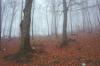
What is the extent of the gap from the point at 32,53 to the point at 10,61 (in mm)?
1778

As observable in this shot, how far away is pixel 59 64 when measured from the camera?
9625 mm

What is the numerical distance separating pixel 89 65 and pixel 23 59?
4.24 m

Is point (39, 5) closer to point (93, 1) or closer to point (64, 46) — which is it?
point (93, 1)

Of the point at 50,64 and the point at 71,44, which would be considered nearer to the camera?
the point at 50,64

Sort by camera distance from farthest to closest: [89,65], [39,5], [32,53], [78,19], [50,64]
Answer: [78,19] < [39,5] < [32,53] < [50,64] < [89,65]

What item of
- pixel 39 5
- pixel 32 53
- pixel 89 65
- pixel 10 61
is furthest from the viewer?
pixel 39 5

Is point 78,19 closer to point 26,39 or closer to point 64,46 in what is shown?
point 64,46

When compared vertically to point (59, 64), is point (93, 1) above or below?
above

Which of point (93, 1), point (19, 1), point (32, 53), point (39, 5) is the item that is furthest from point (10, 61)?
point (93, 1)

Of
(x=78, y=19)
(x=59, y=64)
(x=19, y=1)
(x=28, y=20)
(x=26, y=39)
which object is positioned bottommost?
(x=59, y=64)

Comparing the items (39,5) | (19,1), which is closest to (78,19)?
(39,5)

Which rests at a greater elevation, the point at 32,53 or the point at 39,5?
the point at 39,5

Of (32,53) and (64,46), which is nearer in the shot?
(32,53)

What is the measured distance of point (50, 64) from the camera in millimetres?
9570
